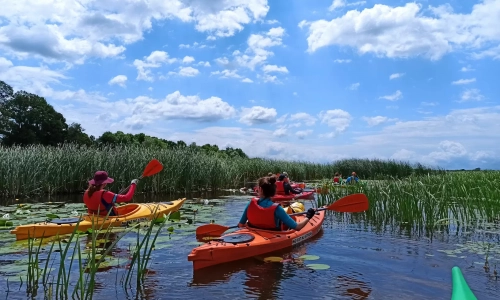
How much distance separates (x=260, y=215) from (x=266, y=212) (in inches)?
3.9

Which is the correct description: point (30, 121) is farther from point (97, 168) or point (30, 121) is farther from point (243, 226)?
point (243, 226)

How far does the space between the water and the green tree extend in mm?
32554

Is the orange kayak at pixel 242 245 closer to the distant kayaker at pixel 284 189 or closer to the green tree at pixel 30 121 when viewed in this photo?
the distant kayaker at pixel 284 189

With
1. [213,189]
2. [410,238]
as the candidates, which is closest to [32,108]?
[213,189]

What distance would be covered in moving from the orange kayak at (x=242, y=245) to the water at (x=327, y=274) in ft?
0.31

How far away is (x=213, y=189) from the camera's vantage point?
54.5 feet

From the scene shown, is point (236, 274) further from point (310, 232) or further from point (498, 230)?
point (498, 230)

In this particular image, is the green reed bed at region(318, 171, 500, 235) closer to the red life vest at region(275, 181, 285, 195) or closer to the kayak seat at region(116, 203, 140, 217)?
the red life vest at region(275, 181, 285, 195)

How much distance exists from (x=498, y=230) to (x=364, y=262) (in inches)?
120

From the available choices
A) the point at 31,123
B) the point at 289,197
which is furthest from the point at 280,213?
the point at 31,123

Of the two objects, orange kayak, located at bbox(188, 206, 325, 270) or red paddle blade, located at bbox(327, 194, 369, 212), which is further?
red paddle blade, located at bbox(327, 194, 369, 212)

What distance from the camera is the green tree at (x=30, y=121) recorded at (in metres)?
34.6

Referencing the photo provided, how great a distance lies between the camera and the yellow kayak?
620 centimetres

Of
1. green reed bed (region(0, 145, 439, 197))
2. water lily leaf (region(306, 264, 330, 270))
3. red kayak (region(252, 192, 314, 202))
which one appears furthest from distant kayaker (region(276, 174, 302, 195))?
water lily leaf (region(306, 264, 330, 270))
